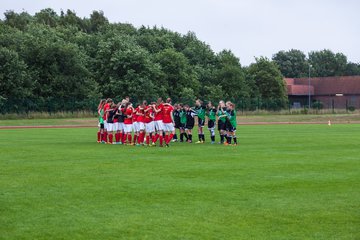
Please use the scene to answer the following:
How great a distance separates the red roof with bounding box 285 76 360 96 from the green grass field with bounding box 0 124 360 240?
84270mm

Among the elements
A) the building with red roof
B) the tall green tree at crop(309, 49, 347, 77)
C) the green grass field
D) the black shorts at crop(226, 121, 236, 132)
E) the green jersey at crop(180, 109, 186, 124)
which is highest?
the tall green tree at crop(309, 49, 347, 77)

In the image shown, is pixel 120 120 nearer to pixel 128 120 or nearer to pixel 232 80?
pixel 128 120

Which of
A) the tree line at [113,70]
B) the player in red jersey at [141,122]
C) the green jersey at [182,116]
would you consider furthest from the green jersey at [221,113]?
the tree line at [113,70]

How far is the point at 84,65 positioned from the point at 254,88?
97.9 ft

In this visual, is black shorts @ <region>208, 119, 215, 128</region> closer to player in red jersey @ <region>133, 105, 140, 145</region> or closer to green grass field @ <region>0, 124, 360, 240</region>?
player in red jersey @ <region>133, 105, 140, 145</region>

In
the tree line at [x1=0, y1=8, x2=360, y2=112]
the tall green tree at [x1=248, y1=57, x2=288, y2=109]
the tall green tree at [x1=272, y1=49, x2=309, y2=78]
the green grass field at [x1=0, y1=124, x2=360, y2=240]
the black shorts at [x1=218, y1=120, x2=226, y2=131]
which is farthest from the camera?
the tall green tree at [x1=272, y1=49, x2=309, y2=78]

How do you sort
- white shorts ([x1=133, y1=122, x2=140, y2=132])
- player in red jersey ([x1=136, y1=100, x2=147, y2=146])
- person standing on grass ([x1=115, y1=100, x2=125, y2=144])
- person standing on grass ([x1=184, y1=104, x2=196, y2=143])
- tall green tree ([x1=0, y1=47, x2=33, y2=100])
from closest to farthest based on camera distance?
1. player in red jersey ([x1=136, y1=100, x2=147, y2=146])
2. white shorts ([x1=133, y1=122, x2=140, y2=132])
3. person standing on grass ([x1=115, y1=100, x2=125, y2=144])
4. person standing on grass ([x1=184, y1=104, x2=196, y2=143])
5. tall green tree ([x1=0, y1=47, x2=33, y2=100])

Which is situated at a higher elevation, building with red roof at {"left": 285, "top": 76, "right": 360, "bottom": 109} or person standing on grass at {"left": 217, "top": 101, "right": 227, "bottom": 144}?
building with red roof at {"left": 285, "top": 76, "right": 360, "bottom": 109}

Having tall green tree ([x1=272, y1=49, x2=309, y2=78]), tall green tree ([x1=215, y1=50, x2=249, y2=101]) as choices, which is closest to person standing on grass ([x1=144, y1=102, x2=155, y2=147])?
tall green tree ([x1=215, y1=50, x2=249, y2=101])

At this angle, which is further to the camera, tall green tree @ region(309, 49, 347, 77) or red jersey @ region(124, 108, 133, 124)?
tall green tree @ region(309, 49, 347, 77)

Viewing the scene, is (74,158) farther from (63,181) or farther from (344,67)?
(344,67)

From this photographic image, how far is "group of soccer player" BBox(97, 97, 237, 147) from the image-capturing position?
28.4 meters

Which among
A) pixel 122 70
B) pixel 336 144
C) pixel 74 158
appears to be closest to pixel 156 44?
pixel 122 70

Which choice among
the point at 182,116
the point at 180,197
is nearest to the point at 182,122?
the point at 182,116
